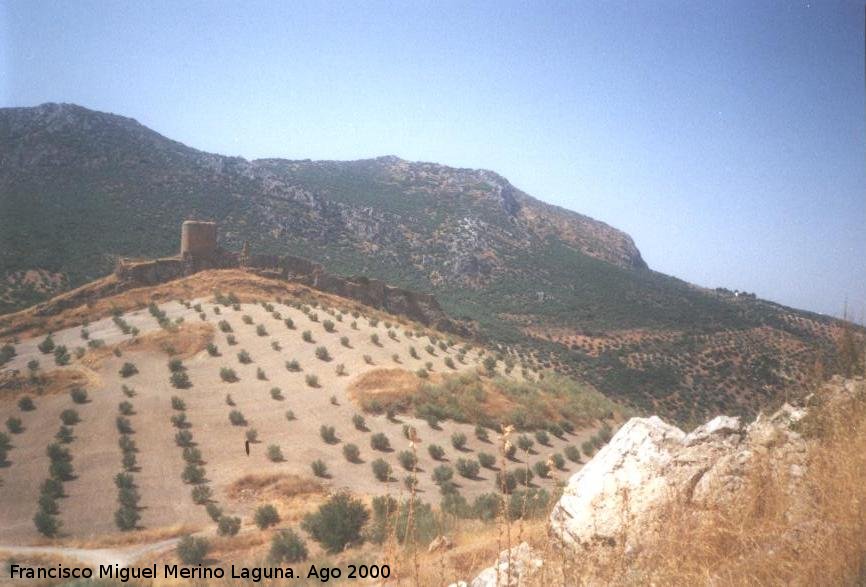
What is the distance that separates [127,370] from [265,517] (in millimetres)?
10807

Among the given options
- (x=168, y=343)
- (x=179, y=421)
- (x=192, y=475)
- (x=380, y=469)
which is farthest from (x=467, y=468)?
(x=168, y=343)

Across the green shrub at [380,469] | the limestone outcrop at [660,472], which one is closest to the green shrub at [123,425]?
the green shrub at [380,469]

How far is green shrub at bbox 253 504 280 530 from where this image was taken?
10.1 metres

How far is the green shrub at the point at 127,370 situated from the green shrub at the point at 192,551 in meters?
11.1

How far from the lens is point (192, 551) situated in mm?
8445

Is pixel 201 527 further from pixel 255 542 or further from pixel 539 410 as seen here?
pixel 539 410

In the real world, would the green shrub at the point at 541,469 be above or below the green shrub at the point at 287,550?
below

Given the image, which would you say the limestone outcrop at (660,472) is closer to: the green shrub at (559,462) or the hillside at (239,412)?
the hillside at (239,412)

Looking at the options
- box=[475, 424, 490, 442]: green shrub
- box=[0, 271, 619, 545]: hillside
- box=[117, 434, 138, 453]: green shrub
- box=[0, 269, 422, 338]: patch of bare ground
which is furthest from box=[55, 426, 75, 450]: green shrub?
box=[0, 269, 422, 338]: patch of bare ground

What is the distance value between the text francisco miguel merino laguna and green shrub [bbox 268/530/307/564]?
0.42 metres

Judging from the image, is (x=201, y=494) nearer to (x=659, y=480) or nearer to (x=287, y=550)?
(x=287, y=550)

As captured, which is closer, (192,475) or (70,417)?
(192,475)

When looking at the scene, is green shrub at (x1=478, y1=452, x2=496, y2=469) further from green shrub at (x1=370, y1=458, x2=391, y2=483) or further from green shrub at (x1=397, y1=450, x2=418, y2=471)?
green shrub at (x1=370, y1=458, x2=391, y2=483)

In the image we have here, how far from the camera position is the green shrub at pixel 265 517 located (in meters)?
10.1
